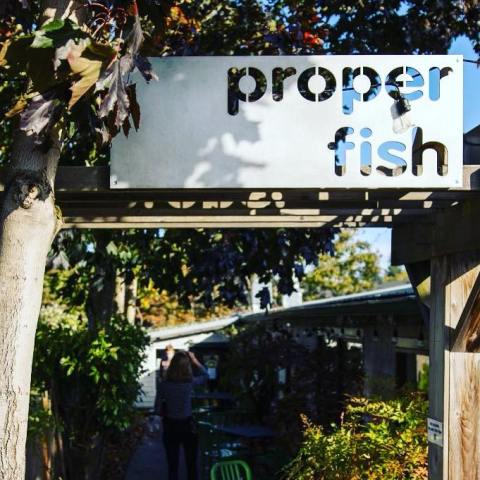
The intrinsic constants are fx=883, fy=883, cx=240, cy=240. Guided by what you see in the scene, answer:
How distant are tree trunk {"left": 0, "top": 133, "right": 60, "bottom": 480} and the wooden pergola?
524mm

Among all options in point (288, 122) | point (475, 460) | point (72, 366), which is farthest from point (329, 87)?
point (72, 366)

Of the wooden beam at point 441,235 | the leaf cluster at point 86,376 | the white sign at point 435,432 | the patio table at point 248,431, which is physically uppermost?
the wooden beam at point 441,235

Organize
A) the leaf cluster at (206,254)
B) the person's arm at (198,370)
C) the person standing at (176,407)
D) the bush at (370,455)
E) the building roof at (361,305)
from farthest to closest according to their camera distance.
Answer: the person's arm at (198,370), the person standing at (176,407), the leaf cluster at (206,254), the building roof at (361,305), the bush at (370,455)

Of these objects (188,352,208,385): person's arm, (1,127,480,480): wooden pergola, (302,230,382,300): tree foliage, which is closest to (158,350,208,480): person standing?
(188,352,208,385): person's arm

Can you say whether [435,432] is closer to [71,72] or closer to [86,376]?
[71,72]

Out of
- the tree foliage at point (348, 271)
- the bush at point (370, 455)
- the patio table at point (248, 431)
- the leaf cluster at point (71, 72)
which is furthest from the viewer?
the tree foliage at point (348, 271)

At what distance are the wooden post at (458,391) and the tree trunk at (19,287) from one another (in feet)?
7.37

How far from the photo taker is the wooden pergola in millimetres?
4648

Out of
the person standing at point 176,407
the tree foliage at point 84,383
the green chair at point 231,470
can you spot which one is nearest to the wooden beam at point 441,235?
the green chair at point 231,470

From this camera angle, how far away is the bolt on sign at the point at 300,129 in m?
4.41

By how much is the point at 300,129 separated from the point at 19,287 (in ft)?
5.17

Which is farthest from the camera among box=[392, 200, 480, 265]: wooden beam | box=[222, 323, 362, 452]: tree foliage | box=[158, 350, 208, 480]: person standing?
box=[222, 323, 362, 452]: tree foliage

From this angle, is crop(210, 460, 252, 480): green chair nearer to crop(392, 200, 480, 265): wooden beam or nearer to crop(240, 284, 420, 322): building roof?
crop(240, 284, 420, 322): building roof

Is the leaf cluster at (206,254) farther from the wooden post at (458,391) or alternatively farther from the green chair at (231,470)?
the wooden post at (458,391)
